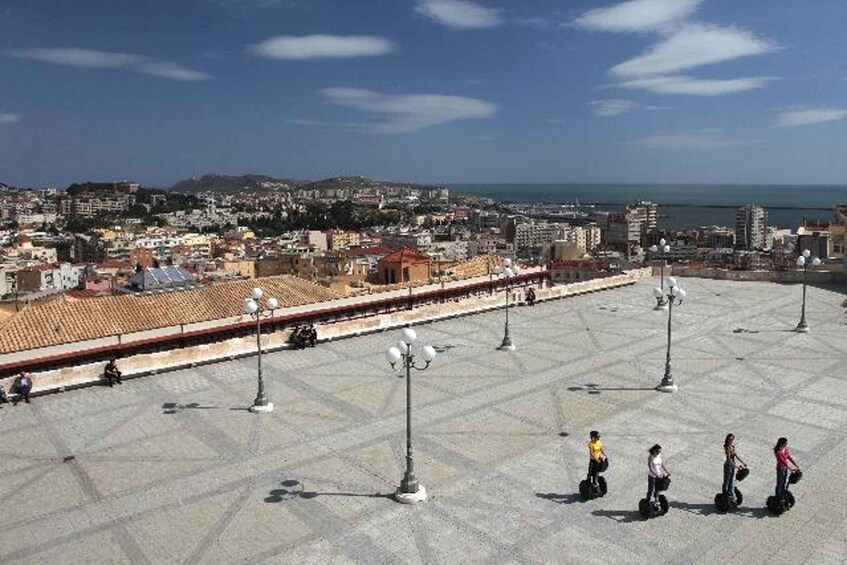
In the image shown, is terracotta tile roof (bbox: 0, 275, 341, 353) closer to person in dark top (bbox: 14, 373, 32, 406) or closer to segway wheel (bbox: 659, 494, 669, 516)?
person in dark top (bbox: 14, 373, 32, 406)

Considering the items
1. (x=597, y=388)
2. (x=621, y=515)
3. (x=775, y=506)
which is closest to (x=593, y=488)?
(x=621, y=515)

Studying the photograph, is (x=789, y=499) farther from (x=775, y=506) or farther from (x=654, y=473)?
(x=654, y=473)

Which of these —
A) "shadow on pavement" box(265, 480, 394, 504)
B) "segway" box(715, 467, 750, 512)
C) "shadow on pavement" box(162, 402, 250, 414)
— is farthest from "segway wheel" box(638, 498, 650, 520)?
"shadow on pavement" box(162, 402, 250, 414)

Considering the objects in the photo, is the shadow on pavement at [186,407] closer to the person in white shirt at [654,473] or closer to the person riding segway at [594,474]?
the person riding segway at [594,474]

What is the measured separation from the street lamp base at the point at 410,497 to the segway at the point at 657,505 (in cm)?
324

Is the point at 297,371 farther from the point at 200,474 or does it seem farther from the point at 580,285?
the point at 580,285

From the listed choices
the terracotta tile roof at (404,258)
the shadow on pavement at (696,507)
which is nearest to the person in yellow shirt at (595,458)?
the shadow on pavement at (696,507)

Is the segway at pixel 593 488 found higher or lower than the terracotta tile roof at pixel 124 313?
lower

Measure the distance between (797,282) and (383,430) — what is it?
25979 mm

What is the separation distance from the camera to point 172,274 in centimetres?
3462

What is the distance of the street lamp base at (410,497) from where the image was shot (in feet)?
34.7

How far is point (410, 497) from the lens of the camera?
417 inches

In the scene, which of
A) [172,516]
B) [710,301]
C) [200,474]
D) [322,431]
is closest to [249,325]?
[322,431]

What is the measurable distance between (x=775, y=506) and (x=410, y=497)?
17.6 feet
